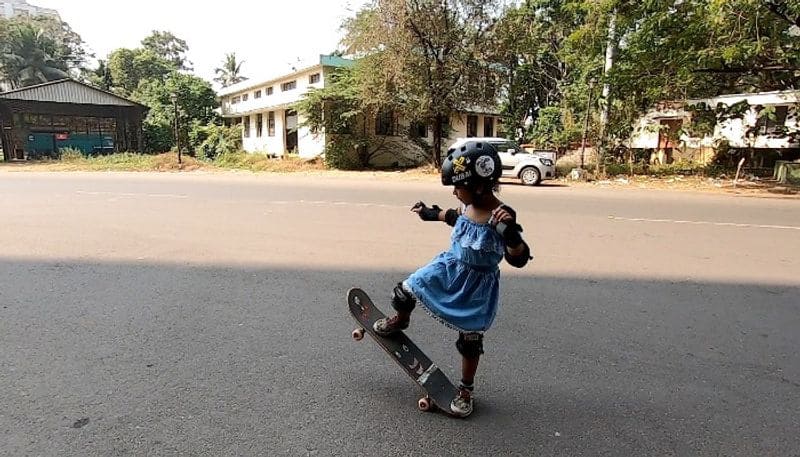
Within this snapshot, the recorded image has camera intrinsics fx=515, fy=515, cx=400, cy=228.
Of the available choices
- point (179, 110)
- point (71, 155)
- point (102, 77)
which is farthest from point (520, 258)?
point (102, 77)

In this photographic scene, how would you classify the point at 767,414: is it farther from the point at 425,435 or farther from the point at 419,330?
the point at 419,330

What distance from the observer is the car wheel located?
16781mm

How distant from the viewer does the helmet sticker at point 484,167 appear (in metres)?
2.45

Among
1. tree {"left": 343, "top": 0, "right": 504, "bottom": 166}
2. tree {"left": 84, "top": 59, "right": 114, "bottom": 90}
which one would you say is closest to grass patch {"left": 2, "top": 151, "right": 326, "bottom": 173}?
tree {"left": 343, "top": 0, "right": 504, "bottom": 166}

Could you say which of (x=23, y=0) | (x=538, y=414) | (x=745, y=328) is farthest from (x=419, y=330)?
(x=23, y=0)

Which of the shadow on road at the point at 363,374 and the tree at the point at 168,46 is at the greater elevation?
the tree at the point at 168,46

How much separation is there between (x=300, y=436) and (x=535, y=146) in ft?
81.5

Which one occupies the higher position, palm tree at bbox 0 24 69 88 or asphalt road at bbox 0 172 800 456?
palm tree at bbox 0 24 69 88

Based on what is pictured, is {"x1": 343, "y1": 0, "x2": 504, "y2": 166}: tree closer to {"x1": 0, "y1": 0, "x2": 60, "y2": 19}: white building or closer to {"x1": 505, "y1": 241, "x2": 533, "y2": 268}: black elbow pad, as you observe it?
{"x1": 505, "y1": 241, "x2": 533, "y2": 268}: black elbow pad

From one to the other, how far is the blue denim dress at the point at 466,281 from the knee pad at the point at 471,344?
50 mm

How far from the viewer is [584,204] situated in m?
11.2

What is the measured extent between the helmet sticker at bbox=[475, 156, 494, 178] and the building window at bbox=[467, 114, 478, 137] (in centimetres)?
2866

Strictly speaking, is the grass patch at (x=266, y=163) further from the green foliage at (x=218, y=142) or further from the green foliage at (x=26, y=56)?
the green foliage at (x=26, y=56)

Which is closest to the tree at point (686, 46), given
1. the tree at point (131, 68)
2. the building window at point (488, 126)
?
the building window at point (488, 126)
